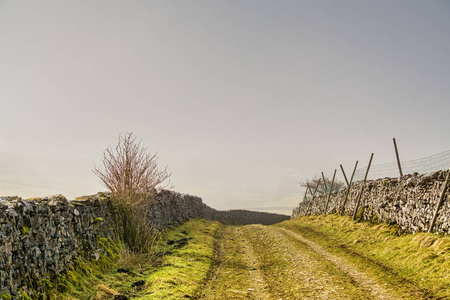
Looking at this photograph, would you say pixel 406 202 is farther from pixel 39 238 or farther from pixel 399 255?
pixel 39 238

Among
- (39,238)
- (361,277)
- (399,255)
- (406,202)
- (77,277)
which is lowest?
(361,277)

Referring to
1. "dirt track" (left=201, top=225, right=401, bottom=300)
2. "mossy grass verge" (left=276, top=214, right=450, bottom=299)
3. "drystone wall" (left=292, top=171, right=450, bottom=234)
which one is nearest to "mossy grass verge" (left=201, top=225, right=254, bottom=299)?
"dirt track" (left=201, top=225, right=401, bottom=300)

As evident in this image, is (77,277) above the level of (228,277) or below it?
above

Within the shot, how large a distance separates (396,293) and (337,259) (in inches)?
189

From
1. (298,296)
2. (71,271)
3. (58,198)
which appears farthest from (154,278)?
(298,296)

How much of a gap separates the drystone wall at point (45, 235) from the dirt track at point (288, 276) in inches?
180

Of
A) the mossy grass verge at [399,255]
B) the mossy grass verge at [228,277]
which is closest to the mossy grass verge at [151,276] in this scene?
the mossy grass verge at [228,277]

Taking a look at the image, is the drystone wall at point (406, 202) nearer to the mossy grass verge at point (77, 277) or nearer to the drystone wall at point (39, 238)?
the mossy grass verge at point (77, 277)

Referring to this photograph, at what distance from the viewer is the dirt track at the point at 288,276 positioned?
9.12 metres

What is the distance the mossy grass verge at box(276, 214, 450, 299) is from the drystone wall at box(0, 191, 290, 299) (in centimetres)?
1014

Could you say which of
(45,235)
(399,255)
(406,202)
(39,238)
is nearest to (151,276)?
(45,235)

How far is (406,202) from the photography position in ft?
54.0

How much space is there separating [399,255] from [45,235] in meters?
13.0

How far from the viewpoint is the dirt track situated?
9125 millimetres
